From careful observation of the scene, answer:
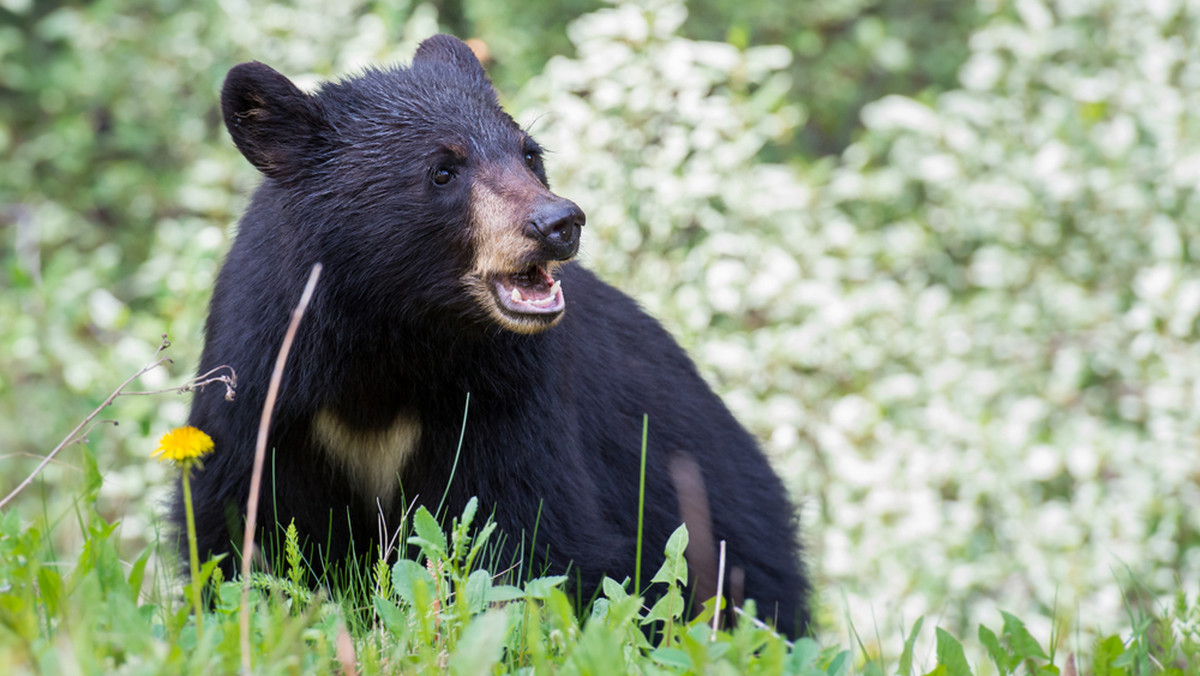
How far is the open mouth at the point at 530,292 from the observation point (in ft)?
9.61

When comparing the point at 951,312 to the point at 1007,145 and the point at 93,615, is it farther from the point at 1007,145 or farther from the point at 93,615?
the point at 93,615

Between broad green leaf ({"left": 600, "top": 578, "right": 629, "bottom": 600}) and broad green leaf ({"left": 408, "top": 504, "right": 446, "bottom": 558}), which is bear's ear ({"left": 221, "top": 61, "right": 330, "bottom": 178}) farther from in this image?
broad green leaf ({"left": 600, "top": 578, "right": 629, "bottom": 600})

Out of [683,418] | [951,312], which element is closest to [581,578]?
[683,418]

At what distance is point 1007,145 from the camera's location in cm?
621

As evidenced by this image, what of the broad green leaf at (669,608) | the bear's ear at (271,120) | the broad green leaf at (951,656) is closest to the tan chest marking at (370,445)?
the bear's ear at (271,120)

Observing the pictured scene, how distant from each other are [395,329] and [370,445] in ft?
1.04

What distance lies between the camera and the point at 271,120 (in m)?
3.08

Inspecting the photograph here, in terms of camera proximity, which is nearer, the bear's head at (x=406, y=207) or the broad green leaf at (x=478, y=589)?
the broad green leaf at (x=478, y=589)

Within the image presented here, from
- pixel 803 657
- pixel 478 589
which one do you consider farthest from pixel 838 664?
pixel 478 589

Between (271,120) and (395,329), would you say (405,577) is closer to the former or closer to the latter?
(395,329)

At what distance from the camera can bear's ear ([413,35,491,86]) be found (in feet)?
11.6

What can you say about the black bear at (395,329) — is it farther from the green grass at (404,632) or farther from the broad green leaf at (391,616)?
the broad green leaf at (391,616)

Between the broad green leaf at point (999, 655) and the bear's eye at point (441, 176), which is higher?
the bear's eye at point (441, 176)

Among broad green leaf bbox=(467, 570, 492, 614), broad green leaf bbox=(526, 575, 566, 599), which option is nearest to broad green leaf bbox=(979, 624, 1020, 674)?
broad green leaf bbox=(526, 575, 566, 599)
